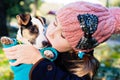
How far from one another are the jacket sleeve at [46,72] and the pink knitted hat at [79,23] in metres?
0.18

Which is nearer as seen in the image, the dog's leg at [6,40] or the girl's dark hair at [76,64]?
the dog's leg at [6,40]

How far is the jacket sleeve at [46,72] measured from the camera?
2.36 m

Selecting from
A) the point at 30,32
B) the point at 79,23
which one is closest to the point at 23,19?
the point at 30,32

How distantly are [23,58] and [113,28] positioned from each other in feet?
1.87

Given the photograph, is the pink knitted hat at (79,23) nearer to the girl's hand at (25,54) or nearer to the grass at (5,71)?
the girl's hand at (25,54)

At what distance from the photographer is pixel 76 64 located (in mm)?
2613

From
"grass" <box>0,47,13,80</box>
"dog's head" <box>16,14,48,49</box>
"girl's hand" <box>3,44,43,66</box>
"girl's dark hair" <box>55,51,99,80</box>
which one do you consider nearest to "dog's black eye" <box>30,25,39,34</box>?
"dog's head" <box>16,14,48,49</box>

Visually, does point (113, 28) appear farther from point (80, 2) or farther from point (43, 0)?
point (43, 0)

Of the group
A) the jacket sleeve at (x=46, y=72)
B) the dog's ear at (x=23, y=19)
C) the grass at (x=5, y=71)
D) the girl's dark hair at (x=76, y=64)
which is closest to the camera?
the jacket sleeve at (x=46, y=72)

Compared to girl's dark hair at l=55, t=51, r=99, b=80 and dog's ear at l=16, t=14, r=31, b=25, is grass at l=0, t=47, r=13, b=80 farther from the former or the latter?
dog's ear at l=16, t=14, r=31, b=25

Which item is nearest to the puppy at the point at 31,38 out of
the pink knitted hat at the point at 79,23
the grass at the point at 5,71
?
the pink knitted hat at the point at 79,23

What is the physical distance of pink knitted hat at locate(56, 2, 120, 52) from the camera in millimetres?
2441

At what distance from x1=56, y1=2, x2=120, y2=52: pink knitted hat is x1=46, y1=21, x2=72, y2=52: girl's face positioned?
3cm

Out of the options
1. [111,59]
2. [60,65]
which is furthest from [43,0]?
[60,65]
